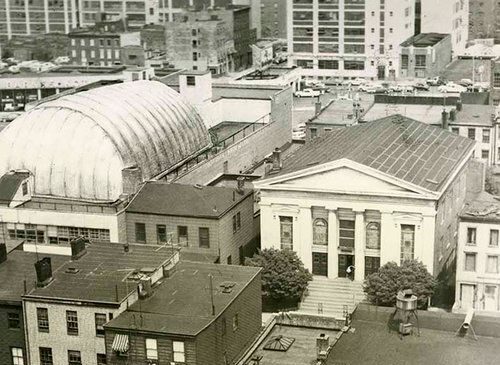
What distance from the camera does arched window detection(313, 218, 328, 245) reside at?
8400 cm

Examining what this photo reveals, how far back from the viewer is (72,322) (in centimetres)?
6197

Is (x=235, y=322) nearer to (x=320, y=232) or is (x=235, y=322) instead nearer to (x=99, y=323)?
(x=99, y=323)

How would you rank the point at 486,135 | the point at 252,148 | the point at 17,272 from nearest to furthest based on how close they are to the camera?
the point at 17,272 < the point at 252,148 < the point at 486,135

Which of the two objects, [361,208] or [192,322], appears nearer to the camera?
[192,322]

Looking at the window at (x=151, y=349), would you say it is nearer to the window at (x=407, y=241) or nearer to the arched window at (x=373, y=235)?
the arched window at (x=373, y=235)

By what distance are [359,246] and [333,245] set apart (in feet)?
7.54

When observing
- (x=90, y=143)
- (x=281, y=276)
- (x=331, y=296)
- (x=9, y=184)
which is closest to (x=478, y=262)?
(x=331, y=296)

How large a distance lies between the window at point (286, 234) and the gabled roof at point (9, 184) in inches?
932

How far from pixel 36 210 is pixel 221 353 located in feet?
97.8

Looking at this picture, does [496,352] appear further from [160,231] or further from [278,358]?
[160,231]

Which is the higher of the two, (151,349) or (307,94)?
(151,349)

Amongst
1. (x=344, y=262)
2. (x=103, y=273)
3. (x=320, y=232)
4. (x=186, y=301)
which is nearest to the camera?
(x=186, y=301)

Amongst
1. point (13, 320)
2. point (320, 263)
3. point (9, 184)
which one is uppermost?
point (9, 184)

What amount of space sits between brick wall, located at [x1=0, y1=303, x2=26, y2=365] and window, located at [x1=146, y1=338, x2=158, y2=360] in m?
10.1
